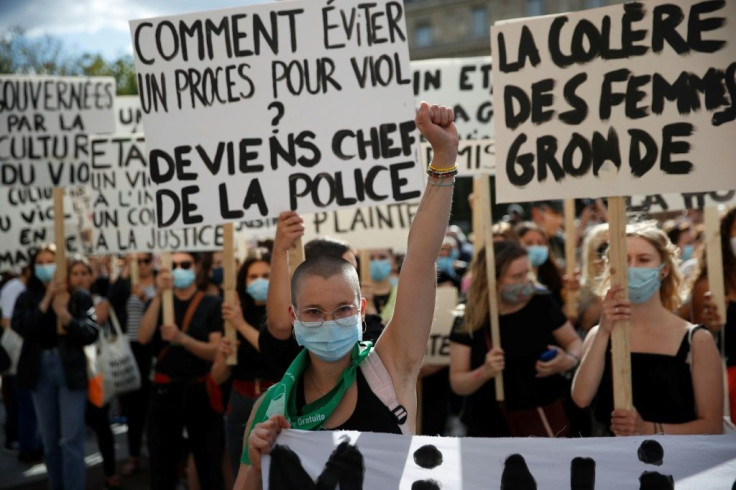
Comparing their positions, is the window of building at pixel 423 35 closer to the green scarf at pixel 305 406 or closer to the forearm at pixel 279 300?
the forearm at pixel 279 300

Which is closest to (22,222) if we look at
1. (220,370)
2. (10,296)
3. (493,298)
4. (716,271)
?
(10,296)

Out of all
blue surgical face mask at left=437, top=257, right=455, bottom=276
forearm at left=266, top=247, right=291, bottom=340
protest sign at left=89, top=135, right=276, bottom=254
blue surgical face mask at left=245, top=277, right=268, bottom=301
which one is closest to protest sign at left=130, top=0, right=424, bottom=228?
forearm at left=266, top=247, right=291, bottom=340

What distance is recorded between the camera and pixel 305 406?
9.00 feet

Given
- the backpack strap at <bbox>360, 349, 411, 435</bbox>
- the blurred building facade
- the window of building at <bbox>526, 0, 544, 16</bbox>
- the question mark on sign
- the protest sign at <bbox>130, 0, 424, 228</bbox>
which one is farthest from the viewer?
the blurred building facade

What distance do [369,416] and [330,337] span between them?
0.27 metres

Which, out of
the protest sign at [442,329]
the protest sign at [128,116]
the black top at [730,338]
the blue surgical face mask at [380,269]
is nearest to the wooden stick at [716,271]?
the black top at [730,338]

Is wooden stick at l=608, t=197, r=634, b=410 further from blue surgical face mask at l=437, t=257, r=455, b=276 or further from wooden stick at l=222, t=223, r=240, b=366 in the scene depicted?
blue surgical face mask at l=437, t=257, r=455, b=276

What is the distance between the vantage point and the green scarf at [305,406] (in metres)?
2.68

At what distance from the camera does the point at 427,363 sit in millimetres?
6707

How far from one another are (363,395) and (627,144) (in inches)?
71.9

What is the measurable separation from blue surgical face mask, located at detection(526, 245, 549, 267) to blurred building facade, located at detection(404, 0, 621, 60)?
142ft

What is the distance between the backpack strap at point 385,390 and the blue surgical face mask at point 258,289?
2.96 m

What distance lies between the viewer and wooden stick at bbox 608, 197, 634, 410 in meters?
3.55

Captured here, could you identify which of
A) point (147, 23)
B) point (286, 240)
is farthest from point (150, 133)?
point (286, 240)
